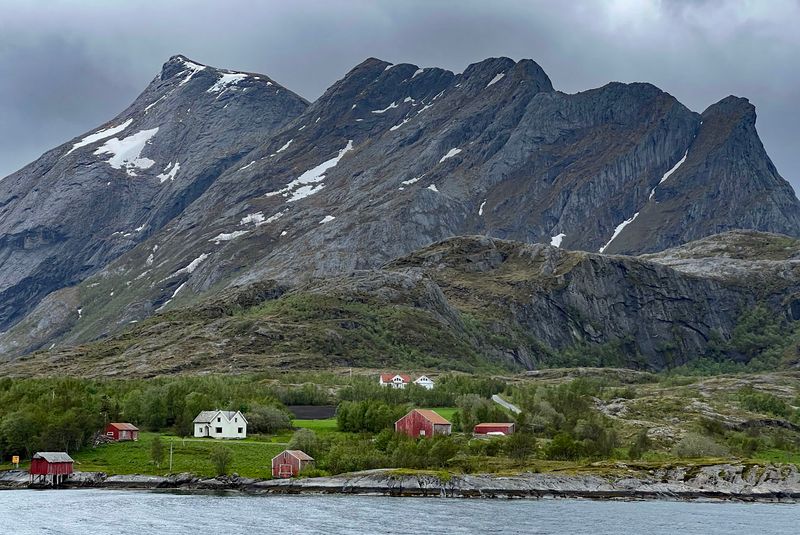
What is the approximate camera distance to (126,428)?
4638 inches

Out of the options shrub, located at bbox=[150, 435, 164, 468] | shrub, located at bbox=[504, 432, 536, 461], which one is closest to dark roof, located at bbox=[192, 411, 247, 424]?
shrub, located at bbox=[150, 435, 164, 468]

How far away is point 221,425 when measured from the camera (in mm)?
121938

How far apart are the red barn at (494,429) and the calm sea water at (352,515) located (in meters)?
27.2

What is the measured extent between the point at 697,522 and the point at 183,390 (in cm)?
6832

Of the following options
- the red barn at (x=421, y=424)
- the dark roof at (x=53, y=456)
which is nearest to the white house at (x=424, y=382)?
the red barn at (x=421, y=424)

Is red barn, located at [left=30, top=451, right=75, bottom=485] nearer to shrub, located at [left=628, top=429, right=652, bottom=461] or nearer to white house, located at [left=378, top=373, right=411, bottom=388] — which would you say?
shrub, located at [left=628, top=429, right=652, bottom=461]

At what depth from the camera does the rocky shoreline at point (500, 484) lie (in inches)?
3888

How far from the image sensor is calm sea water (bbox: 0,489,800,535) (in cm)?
7512

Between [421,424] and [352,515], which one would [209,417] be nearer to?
[421,424]

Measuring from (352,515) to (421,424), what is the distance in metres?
38.6

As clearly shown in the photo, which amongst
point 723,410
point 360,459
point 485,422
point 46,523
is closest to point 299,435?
point 360,459

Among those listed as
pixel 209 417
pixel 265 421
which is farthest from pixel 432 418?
pixel 209 417

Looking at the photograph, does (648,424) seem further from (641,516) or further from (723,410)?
(641,516)

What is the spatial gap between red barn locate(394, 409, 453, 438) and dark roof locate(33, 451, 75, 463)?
33.4 m
